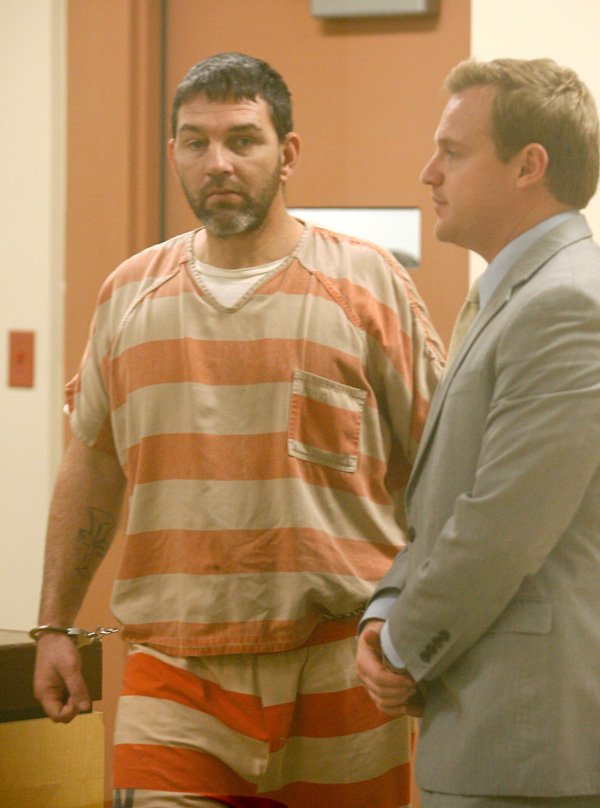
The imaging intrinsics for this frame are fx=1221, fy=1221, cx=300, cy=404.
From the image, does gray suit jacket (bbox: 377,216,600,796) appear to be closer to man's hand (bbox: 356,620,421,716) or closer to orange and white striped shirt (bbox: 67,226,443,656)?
man's hand (bbox: 356,620,421,716)

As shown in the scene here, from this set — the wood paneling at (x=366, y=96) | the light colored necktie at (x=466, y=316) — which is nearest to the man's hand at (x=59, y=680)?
the light colored necktie at (x=466, y=316)

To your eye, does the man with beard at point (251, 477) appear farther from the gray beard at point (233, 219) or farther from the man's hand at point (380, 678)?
the man's hand at point (380, 678)

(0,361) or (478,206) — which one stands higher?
(478,206)

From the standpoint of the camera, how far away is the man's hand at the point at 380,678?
138 cm

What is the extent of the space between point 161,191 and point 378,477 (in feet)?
4.16

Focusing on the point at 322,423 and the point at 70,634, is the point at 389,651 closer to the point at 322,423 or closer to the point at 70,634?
the point at 322,423

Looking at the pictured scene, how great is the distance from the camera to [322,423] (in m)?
1.77

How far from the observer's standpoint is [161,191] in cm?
285

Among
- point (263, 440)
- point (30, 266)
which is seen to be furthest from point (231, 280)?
point (30, 266)

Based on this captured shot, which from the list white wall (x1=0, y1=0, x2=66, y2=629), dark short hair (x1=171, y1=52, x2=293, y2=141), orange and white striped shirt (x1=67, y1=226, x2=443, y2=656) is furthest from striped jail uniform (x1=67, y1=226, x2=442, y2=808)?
white wall (x1=0, y1=0, x2=66, y2=629)

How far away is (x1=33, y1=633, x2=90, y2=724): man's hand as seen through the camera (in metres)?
1.80

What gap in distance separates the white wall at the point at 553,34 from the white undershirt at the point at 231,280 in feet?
3.02

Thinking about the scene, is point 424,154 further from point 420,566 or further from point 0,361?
point 420,566

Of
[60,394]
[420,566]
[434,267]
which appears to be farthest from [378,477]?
[60,394]
